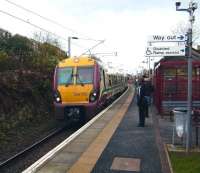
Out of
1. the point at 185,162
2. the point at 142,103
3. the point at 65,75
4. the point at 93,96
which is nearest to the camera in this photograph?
the point at 185,162

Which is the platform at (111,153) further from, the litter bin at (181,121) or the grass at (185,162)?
the litter bin at (181,121)

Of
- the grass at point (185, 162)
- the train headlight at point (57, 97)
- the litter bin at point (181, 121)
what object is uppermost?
the train headlight at point (57, 97)

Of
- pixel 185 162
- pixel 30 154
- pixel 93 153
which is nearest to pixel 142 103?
pixel 30 154

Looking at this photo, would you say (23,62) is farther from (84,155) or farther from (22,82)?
(84,155)

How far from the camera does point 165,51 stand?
436 inches

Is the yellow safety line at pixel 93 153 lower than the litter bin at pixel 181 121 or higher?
lower

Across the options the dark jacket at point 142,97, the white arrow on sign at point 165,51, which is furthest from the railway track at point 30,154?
the white arrow on sign at point 165,51

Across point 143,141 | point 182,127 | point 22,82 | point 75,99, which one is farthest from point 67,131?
point 182,127

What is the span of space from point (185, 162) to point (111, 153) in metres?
1.80

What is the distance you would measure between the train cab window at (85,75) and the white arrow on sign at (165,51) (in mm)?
7366

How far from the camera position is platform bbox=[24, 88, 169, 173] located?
8922 mm

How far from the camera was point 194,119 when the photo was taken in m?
11.5

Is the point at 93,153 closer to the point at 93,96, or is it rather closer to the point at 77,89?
the point at 93,96

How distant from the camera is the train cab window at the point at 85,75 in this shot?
762 inches
